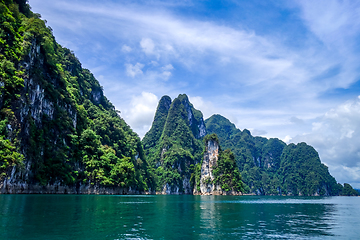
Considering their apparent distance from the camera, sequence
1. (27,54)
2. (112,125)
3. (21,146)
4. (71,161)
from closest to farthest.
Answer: (21,146)
(27,54)
(71,161)
(112,125)

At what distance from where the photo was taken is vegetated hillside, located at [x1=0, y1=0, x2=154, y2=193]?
42.3 m

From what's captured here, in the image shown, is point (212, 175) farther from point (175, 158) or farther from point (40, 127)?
point (40, 127)

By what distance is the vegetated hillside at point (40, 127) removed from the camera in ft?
139

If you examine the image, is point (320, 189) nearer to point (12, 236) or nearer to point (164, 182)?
point (164, 182)

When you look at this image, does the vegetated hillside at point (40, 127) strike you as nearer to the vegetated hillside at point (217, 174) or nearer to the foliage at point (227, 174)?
the foliage at point (227, 174)

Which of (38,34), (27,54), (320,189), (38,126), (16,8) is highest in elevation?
(16,8)

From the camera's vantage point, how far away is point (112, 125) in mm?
95250

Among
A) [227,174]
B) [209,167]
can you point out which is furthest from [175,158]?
[227,174]

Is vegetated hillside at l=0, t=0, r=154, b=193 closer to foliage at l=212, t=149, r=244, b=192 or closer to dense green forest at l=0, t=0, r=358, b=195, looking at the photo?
dense green forest at l=0, t=0, r=358, b=195

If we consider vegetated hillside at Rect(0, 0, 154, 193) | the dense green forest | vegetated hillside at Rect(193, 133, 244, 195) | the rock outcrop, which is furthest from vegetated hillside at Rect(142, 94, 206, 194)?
vegetated hillside at Rect(0, 0, 154, 193)

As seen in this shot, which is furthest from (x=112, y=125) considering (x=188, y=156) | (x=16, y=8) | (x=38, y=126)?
(x=188, y=156)

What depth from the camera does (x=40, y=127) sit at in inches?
2085

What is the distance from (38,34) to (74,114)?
2205cm

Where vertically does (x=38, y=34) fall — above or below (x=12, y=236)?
above
